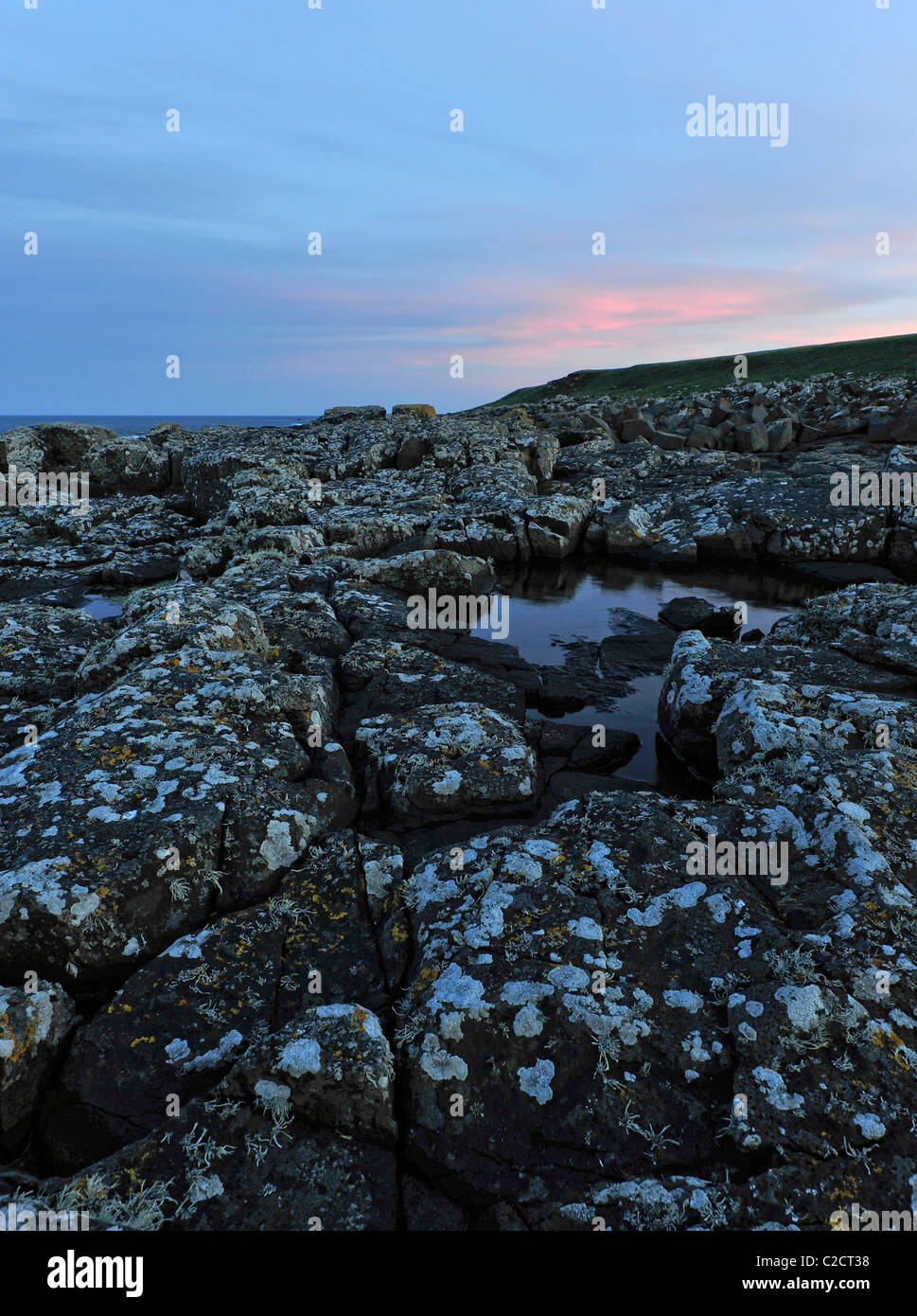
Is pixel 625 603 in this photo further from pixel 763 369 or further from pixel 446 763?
pixel 763 369

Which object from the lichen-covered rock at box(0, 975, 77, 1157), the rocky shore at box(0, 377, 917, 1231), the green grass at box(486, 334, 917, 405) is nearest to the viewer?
A: the rocky shore at box(0, 377, 917, 1231)

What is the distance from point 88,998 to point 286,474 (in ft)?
83.9

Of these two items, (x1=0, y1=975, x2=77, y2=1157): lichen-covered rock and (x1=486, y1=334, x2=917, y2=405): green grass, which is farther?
(x1=486, y1=334, x2=917, y2=405): green grass

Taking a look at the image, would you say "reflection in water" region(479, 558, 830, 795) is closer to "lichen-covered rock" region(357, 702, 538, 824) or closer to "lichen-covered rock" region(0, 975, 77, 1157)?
"lichen-covered rock" region(357, 702, 538, 824)

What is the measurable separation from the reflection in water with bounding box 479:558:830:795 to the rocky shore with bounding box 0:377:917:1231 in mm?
562

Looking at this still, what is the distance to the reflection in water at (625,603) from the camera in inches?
430

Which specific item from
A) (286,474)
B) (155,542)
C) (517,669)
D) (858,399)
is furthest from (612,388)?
(517,669)

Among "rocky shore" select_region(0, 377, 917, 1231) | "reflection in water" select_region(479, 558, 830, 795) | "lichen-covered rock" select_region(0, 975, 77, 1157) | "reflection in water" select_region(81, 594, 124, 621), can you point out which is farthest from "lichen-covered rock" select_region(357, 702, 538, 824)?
"reflection in water" select_region(81, 594, 124, 621)

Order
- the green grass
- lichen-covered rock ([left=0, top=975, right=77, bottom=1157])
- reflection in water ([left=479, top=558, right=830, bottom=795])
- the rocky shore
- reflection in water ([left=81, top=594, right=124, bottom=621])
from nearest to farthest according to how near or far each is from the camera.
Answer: the rocky shore → lichen-covered rock ([left=0, top=975, right=77, bottom=1157]) → reflection in water ([left=479, top=558, right=830, bottom=795]) → reflection in water ([left=81, top=594, right=124, bottom=621]) → the green grass

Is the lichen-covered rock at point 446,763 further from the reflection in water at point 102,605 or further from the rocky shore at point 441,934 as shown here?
the reflection in water at point 102,605

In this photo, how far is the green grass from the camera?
70062 millimetres

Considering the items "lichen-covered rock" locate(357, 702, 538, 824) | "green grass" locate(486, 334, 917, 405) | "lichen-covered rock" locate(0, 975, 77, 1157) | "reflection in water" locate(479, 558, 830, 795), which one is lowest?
"lichen-covered rock" locate(0, 975, 77, 1157)

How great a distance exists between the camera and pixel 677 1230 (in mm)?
4062
